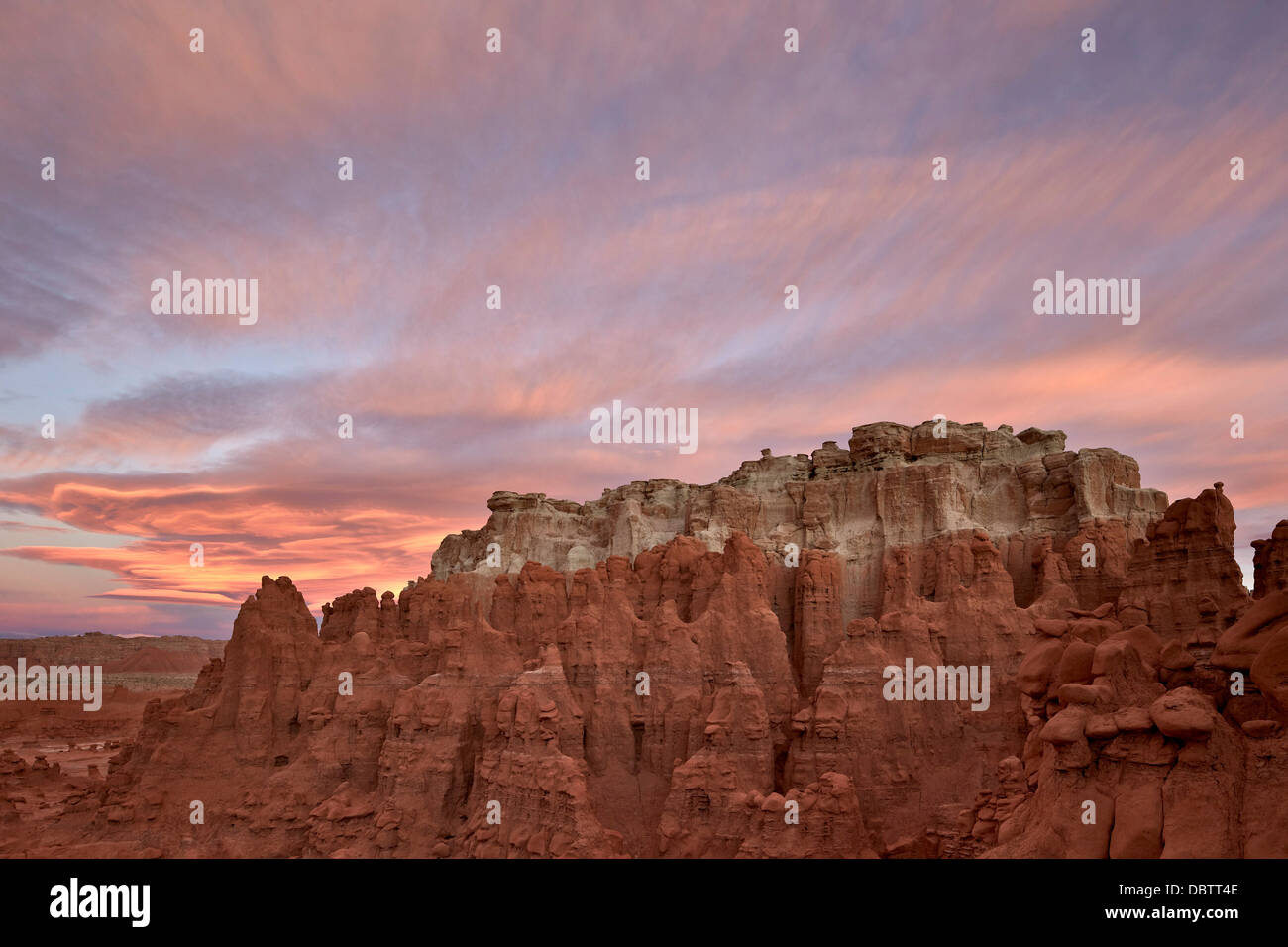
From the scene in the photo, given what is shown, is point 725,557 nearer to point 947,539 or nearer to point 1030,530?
point 947,539

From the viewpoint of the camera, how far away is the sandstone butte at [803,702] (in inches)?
543

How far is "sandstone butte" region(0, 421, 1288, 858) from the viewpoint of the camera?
1380 cm

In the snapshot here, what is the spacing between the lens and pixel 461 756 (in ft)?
121

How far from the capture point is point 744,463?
224ft

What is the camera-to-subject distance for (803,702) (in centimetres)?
4147

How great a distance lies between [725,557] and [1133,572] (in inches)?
847
